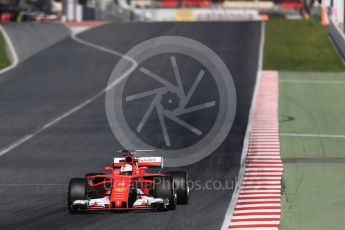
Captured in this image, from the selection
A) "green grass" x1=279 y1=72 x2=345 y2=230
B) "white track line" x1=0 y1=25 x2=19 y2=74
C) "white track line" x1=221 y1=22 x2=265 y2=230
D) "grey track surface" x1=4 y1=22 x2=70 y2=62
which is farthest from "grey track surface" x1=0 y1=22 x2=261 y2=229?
"green grass" x1=279 y1=72 x2=345 y2=230

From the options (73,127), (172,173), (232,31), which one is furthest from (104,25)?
(172,173)

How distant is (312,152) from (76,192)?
1028 cm

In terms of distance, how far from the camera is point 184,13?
104562 mm

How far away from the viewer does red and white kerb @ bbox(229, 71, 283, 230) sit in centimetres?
1753

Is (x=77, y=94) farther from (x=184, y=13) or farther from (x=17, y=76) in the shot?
(x=184, y=13)

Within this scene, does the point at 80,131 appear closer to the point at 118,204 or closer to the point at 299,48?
the point at 118,204

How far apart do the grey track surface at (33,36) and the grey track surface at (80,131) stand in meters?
0.79

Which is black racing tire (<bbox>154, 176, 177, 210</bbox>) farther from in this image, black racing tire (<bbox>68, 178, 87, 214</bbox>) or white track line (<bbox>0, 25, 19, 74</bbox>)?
white track line (<bbox>0, 25, 19, 74</bbox>)

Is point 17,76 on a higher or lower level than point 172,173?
lower

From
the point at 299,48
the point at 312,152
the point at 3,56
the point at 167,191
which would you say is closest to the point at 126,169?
the point at 167,191

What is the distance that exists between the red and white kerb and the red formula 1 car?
50.6 inches

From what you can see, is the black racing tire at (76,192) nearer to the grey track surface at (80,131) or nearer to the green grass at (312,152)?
the grey track surface at (80,131)

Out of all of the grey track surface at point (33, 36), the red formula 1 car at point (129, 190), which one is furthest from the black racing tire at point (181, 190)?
the grey track surface at point (33, 36)

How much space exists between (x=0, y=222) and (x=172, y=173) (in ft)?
12.0
